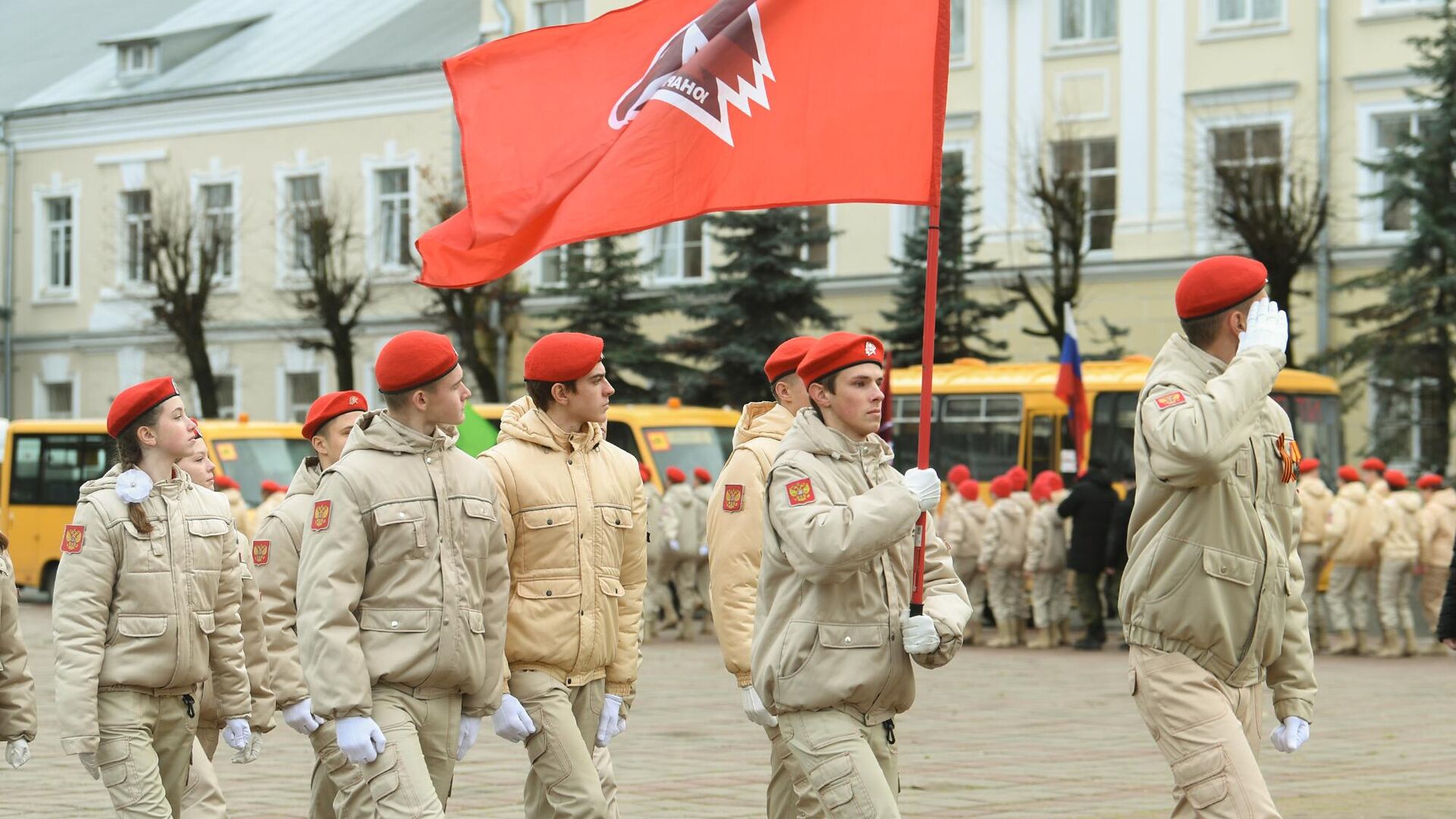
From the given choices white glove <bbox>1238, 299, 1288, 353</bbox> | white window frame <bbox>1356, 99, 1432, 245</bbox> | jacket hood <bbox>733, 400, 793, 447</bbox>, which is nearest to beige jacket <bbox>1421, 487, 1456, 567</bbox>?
white window frame <bbox>1356, 99, 1432, 245</bbox>

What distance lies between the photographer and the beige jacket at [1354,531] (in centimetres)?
2058

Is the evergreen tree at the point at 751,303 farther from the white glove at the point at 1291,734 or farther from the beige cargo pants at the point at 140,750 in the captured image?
the white glove at the point at 1291,734

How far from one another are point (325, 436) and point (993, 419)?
18.9 metres

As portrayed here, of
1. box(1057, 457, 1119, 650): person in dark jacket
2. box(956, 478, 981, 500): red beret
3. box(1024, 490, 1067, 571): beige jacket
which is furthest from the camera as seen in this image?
box(956, 478, 981, 500): red beret

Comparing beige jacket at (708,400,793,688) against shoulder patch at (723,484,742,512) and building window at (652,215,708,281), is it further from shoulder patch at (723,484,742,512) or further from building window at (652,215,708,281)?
building window at (652,215,708,281)

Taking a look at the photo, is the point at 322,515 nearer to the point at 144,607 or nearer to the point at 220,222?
the point at 144,607

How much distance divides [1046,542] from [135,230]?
28.0 metres

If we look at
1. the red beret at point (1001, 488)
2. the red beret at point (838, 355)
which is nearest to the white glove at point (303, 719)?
the red beret at point (838, 355)

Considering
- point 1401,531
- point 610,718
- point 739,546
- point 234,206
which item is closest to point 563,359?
point 739,546

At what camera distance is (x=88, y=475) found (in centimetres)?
2873

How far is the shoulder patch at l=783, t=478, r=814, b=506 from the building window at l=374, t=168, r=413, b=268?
36.5 meters

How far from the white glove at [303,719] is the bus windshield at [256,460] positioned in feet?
66.7

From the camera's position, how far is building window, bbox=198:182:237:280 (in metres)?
43.2

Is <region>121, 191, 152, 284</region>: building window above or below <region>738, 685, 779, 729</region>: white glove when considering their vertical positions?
above
